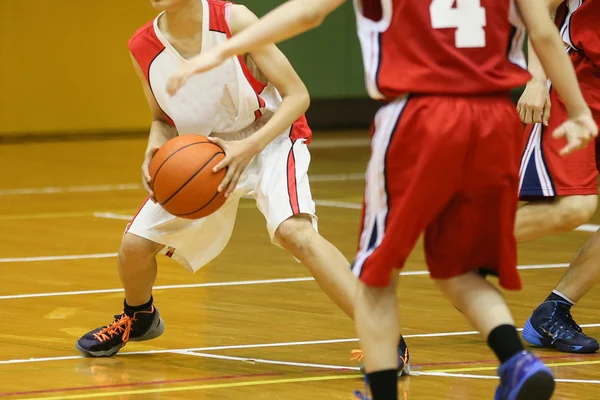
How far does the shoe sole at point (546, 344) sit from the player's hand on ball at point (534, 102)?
0.78 metres

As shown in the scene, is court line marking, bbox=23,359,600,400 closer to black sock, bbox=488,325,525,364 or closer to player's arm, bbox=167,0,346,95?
black sock, bbox=488,325,525,364

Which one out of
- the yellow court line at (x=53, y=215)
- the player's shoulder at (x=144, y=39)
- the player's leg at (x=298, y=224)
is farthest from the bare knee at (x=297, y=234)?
the yellow court line at (x=53, y=215)

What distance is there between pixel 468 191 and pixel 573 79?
38 centimetres

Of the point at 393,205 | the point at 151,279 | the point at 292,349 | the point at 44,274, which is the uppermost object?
the point at 393,205

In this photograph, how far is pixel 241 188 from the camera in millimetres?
3963

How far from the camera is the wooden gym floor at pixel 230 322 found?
376 cm

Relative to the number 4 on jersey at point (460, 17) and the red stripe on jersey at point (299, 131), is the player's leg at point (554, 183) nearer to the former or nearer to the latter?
the red stripe on jersey at point (299, 131)

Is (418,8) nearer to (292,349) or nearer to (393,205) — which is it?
(393,205)

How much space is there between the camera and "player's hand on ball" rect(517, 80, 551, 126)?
12.9 ft

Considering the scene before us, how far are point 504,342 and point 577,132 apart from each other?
0.55m

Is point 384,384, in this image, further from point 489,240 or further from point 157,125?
point 157,125

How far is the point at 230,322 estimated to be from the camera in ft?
15.4

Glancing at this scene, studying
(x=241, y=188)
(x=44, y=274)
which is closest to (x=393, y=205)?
(x=241, y=188)

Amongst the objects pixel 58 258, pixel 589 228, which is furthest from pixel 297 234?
pixel 589 228
